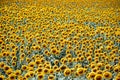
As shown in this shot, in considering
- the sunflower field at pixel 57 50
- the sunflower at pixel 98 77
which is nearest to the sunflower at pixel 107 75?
the sunflower field at pixel 57 50

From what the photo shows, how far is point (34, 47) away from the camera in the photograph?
31.2 feet

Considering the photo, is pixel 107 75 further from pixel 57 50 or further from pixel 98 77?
pixel 57 50

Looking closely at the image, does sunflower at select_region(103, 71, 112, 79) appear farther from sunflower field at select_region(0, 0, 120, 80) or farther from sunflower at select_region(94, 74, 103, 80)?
sunflower at select_region(94, 74, 103, 80)

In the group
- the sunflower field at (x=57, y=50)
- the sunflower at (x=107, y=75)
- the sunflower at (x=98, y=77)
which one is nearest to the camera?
the sunflower at (x=98, y=77)

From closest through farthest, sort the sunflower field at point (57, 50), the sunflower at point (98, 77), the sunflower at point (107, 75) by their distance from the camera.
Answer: the sunflower at point (98, 77)
the sunflower at point (107, 75)
the sunflower field at point (57, 50)

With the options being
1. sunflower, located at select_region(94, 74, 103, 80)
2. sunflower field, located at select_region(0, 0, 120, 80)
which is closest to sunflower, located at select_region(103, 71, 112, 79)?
sunflower field, located at select_region(0, 0, 120, 80)

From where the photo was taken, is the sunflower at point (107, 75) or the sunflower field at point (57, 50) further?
the sunflower field at point (57, 50)

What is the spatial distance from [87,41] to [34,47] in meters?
1.66

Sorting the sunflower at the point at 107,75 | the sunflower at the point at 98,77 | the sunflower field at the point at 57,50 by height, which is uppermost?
the sunflower field at the point at 57,50

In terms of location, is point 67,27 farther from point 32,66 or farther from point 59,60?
point 32,66

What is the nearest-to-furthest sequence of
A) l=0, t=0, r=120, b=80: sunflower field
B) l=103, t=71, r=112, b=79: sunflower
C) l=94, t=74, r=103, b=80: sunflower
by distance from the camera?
1. l=94, t=74, r=103, b=80: sunflower
2. l=103, t=71, r=112, b=79: sunflower
3. l=0, t=0, r=120, b=80: sunflower field

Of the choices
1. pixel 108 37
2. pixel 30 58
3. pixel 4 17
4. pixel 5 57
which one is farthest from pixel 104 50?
pixel 4 17

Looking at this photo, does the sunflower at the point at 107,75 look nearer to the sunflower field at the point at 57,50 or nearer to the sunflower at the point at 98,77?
the sunflower field at the point at 57,50

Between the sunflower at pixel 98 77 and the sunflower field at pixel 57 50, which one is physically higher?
the sunflower field at pixel 57 50
